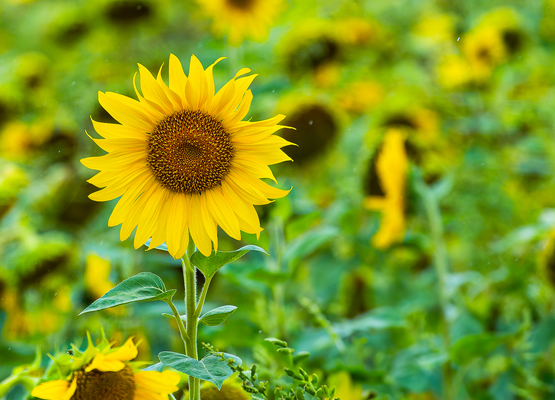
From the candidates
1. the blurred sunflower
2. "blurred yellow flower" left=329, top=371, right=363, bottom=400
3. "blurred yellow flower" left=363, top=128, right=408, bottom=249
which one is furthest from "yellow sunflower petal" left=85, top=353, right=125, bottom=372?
the blurred sunflower

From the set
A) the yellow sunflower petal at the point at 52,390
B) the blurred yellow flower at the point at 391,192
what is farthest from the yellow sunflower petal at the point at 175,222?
the blurred yellow flower at the point at 391,192

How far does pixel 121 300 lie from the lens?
0.95 ft

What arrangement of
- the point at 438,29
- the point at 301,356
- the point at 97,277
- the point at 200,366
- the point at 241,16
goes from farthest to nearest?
the point at 438,29 < the point at 241,16 < the point at 97,277 < the point at 301,356 < the point at 200,366

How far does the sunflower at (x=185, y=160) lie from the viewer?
12.8 inches

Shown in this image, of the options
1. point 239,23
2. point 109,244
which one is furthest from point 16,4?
point 109,244

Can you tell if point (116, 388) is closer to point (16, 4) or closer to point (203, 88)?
point (203, 88)

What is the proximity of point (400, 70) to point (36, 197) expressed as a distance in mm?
942

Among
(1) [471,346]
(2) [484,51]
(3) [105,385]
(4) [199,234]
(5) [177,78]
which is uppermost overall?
(2) [484,51]

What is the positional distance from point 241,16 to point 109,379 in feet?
3.06

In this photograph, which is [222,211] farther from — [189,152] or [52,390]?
[52,390]

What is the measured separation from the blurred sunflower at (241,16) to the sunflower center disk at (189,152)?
76 cm

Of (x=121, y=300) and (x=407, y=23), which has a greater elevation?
(x=407, y=23)

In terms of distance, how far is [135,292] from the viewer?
0.31m

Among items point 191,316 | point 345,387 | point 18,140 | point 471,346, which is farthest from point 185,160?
point 18,140
